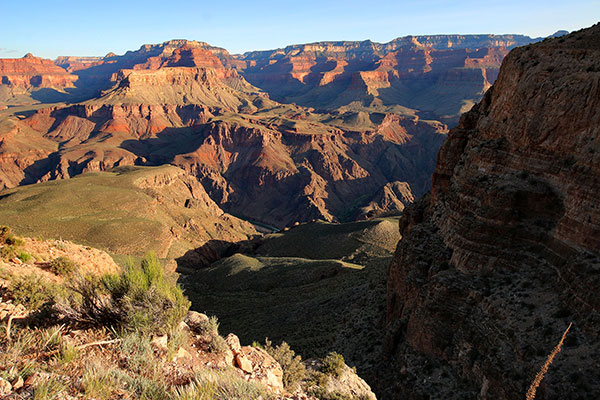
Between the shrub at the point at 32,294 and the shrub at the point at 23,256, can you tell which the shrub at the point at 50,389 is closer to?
the shrub at the point at 32,294

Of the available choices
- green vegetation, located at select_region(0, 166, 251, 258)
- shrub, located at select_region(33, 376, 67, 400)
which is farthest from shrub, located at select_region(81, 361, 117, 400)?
green vegetation, located at select_region(0, 166, 251, 258)

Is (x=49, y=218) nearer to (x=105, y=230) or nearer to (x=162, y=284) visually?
(x=105, y=230)

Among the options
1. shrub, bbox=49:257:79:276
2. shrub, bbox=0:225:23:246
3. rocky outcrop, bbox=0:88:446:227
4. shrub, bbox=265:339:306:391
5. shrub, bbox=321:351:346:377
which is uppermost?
shrub, bbox=0:225:23:246

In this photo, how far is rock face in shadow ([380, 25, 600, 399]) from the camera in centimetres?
1725

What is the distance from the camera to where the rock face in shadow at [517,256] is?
56.6ft

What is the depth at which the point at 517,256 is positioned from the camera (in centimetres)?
2119

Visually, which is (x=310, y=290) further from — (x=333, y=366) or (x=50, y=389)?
(x=50, y=389)

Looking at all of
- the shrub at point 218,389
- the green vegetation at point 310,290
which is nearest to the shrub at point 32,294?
the shrub at point 218,389

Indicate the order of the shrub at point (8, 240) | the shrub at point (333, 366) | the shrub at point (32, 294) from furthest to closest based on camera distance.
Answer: the shrub at point (8, 240), the shrub at point (333, 366), the shrub at point (32, 294)

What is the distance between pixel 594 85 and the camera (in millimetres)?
20156

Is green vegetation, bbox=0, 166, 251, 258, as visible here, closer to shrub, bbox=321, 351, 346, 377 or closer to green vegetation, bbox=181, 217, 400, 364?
green vegetation, bbox=181, 217, 400, 364

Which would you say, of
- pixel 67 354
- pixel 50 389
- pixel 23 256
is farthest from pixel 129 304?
pixel 23 256

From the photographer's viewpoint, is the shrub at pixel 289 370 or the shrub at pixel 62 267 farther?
the shrub at pixel 62 267

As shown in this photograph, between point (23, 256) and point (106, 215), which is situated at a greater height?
point (23, 256)
